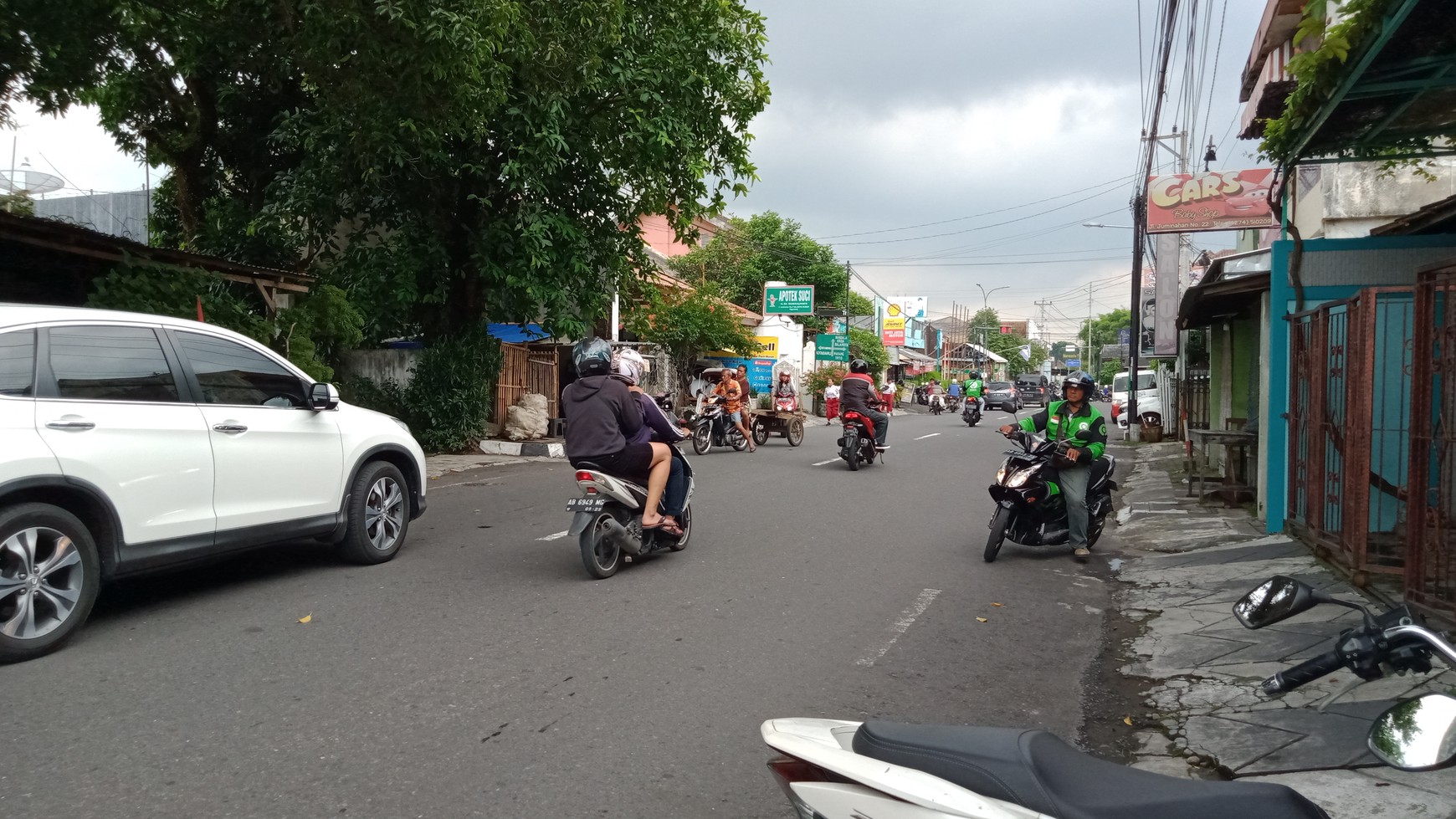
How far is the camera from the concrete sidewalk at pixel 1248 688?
367cm

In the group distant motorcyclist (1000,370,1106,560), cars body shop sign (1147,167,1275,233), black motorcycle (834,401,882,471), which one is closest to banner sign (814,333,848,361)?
cars body shop sign (1147,167,1275,233)

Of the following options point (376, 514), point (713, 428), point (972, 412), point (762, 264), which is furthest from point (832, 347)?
point (376, 514)

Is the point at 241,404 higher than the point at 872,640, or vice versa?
the point at 241,404

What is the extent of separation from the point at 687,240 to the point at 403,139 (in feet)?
18.6

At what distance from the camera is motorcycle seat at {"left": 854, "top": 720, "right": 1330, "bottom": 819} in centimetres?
188

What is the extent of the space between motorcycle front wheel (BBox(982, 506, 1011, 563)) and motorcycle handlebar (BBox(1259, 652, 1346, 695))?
6.08 m

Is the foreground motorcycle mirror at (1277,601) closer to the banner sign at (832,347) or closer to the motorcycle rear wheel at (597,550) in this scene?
the motorcycle rear wheel at (597,550)

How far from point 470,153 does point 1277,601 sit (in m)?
15.5

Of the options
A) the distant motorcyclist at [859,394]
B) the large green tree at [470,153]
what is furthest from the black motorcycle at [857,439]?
the large green tree at [470,153]

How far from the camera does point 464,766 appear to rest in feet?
12.1

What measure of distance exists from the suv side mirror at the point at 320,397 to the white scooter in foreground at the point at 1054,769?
5.29m

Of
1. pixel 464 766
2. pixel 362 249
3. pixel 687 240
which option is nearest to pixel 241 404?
pixel 464 766

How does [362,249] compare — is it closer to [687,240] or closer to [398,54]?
[687,240]

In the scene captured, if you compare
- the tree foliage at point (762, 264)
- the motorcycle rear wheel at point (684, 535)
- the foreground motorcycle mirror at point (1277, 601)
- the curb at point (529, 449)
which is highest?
the tree foliage at point (762, 264)
